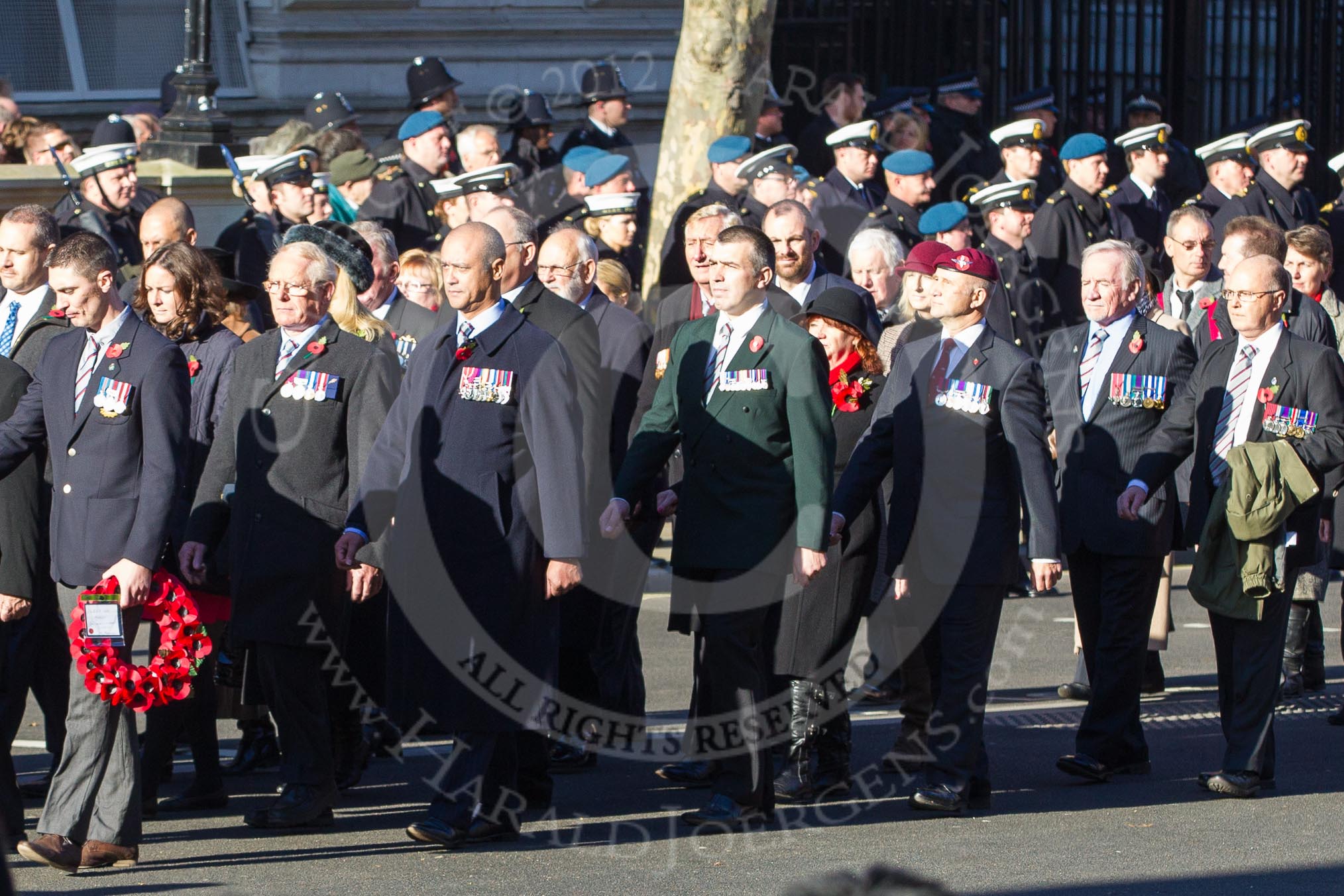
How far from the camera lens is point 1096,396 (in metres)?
7.80

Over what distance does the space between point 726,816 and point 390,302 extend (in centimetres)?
295

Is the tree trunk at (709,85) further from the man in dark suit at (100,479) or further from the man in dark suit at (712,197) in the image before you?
the man in dark suit at (100,479)

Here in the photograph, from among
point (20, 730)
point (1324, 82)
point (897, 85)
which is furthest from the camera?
point (1324, 82)

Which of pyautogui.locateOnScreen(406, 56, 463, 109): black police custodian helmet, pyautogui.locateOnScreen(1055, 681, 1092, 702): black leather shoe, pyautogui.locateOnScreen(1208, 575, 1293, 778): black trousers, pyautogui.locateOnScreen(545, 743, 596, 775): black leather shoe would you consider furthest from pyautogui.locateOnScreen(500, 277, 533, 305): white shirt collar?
pyautogui.locateOnScreen(406, 56, 463, 109): black police custodian helmet

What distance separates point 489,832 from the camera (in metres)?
6.68

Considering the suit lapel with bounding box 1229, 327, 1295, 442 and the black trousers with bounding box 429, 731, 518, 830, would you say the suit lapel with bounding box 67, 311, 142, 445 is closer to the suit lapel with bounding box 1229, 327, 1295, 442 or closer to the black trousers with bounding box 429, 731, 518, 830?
the black trousers with bounding box 429, 731, 518, 830

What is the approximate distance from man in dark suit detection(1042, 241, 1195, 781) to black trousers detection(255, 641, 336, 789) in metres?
2.68

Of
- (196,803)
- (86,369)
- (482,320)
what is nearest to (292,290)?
(482,320)

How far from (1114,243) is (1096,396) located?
1.90 feet

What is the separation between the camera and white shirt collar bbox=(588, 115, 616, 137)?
47.6ft

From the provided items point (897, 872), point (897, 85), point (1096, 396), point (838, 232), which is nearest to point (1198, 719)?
point (1096, 396)

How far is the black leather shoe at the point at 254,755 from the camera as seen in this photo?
7.76 meters

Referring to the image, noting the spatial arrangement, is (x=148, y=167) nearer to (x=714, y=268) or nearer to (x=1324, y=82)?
(x=714, y=268)

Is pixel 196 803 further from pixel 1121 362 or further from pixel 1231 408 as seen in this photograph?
pixel 1231 408
